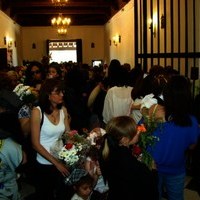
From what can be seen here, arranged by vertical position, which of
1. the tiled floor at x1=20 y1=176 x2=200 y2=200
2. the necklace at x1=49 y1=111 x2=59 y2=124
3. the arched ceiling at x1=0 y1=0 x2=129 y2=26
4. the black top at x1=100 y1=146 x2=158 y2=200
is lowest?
the tiled floor at x1=20 y1=176 x2=200 y2=200

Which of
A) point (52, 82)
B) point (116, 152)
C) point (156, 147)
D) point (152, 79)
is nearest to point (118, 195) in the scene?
point (116, 152)

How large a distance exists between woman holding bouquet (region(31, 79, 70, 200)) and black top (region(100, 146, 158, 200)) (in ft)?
2.98

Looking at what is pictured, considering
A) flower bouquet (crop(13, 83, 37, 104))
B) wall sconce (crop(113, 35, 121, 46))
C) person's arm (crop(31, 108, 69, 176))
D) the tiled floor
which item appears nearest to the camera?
person's arm (crop(31, 108, 69, 176))

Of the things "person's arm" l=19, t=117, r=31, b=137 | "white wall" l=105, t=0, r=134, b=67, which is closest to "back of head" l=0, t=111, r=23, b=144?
"person's arm" l=19, t=117, r=31, b=137

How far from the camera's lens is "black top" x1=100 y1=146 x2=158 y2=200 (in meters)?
2.36

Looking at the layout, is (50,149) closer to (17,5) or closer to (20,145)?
(20,145)

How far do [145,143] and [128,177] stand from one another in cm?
43

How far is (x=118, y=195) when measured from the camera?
2430 millimetres

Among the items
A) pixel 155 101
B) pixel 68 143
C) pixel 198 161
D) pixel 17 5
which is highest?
pixel 17 5

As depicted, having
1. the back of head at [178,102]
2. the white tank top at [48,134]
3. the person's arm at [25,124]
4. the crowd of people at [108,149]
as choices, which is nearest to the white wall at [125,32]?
the crowd of people at [108,149]

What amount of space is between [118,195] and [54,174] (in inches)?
44.3

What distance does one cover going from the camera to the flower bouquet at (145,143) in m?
2.69

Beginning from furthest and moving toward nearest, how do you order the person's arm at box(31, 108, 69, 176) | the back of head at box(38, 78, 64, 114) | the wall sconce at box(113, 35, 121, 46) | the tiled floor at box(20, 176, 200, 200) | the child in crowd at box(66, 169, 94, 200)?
1. the wall sconce at box(113, 35, 121, 46)
2. the tiled floor at box(20, 176, 200, 200)
3. the back of head at box(38, 78, 64, 114)
4. the person's arm at box(31, 108, 69, 176)
5. the child in crowd at box(66, 169, 94, 200)

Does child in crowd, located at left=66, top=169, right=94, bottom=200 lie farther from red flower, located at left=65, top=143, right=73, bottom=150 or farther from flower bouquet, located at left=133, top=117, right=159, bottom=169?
flower bouquet, located at left=133, top=117, right=159, bottom=169
